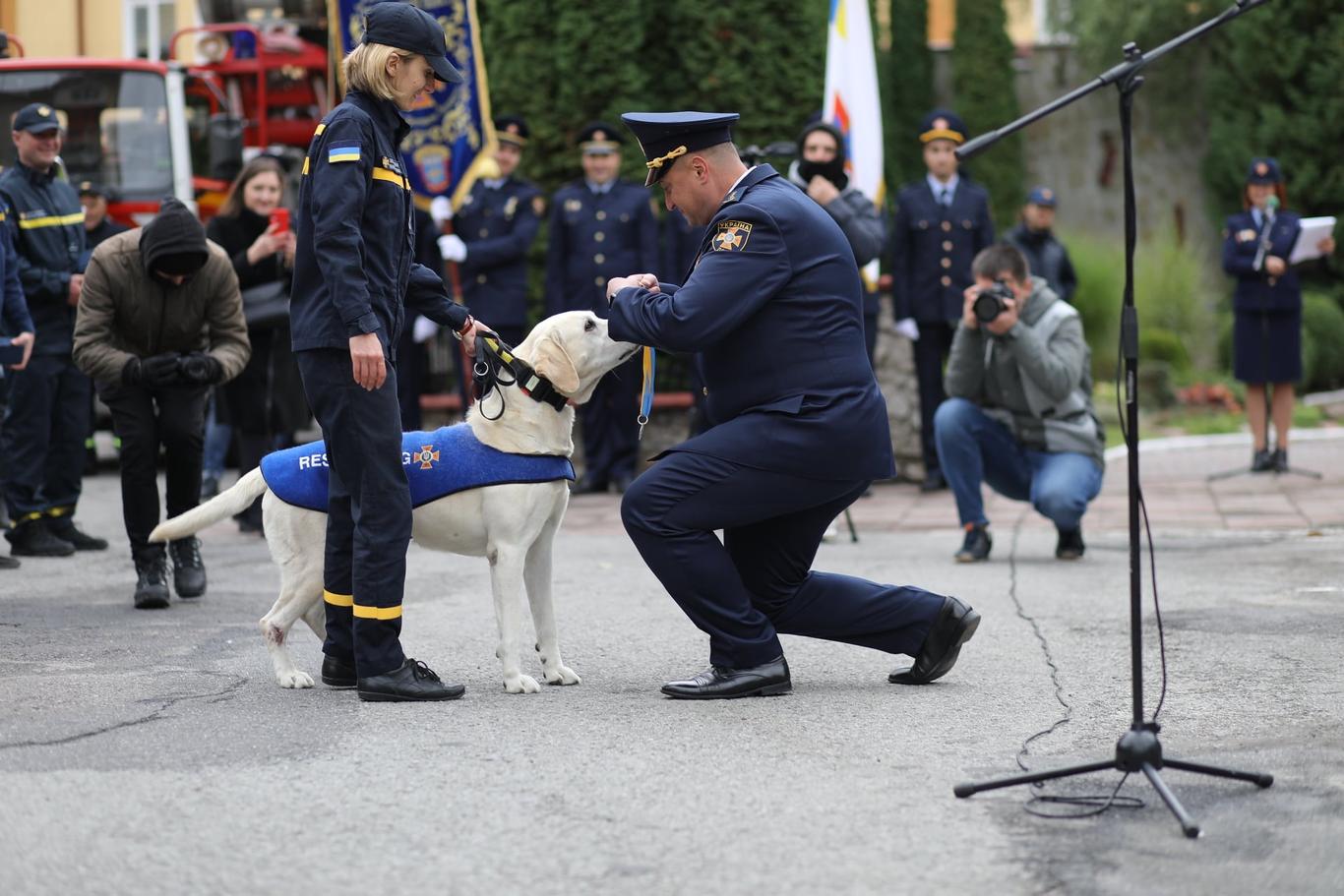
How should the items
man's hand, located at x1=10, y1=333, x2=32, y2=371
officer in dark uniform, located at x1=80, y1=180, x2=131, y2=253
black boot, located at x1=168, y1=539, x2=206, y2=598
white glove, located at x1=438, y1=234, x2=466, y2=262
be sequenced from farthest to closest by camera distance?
white glove, located at x1=438, y1=234, x2=466, y2=262 < officer in dark uniform, located at x1=80, y1=180, x2=131, y2=253 < man's hand, located at x1=10, y1=333, x2=32, y2=371 < black boot, located at x1=168, y1=539, x2=206, y2=598

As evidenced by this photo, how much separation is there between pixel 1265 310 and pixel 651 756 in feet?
29.3

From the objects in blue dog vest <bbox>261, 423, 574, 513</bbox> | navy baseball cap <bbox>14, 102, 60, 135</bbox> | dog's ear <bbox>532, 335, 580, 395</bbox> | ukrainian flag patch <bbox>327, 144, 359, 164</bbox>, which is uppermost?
navy baseball cap <bbox>14, 102, 60, 135</bbox>

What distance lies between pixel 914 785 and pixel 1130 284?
1.31 m

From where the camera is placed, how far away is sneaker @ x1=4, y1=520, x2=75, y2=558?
29.4 feet

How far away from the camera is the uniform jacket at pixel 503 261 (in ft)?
39.9

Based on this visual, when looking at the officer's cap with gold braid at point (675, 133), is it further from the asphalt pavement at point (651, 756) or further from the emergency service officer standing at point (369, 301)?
the asphalt pavement at point (651, 756)

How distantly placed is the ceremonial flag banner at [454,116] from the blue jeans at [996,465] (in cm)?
456

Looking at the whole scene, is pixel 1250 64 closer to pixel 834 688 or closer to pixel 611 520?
pixel 611 520

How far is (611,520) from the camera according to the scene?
10.6 meters

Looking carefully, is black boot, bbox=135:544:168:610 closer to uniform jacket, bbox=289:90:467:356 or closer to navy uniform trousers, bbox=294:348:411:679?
navy uniform trousers, bbox=294:348:411:679

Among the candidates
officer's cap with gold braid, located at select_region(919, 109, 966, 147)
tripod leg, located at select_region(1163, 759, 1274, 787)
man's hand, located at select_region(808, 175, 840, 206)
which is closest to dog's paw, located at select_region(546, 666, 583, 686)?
tripod leg, located at select_region(1163, 759, 1274, 787)

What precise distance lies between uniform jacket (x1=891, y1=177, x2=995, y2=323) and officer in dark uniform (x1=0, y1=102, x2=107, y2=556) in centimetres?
543

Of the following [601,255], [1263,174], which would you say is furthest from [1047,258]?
[601,255]

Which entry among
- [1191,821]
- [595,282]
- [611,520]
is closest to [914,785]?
[1191,821]
